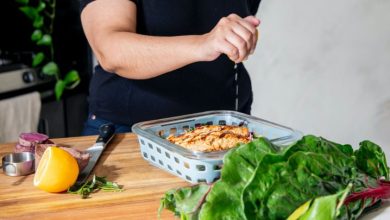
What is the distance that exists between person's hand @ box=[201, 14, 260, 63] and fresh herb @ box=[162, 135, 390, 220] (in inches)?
14.9

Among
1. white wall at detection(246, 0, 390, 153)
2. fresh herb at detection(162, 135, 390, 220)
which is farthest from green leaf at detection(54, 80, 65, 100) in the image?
fresh herb at detection(162, 135, 390, 220)

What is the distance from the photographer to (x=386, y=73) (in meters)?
2.77

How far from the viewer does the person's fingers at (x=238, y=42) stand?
1188 millimetres

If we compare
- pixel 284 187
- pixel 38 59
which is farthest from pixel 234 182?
pixel 38 59

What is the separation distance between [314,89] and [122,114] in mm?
1474

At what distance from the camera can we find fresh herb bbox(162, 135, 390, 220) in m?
0.73

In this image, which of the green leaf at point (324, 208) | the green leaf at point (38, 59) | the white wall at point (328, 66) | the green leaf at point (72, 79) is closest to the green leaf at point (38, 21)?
the green leaf at point (38, 59)

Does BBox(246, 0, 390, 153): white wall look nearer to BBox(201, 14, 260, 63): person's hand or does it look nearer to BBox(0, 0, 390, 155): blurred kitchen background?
BBox(0, 0, 390, 155): blurred kitchen background

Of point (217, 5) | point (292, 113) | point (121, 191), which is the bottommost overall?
point (292, 113)

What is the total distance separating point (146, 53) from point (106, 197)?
0.44 meters

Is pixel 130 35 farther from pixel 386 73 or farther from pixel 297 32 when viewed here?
pixel 386 73

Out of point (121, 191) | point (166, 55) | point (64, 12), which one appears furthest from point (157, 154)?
point (64, 12)

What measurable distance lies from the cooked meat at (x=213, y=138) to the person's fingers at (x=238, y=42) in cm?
16

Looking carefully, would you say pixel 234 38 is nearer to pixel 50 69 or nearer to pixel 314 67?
pixel 314 67
